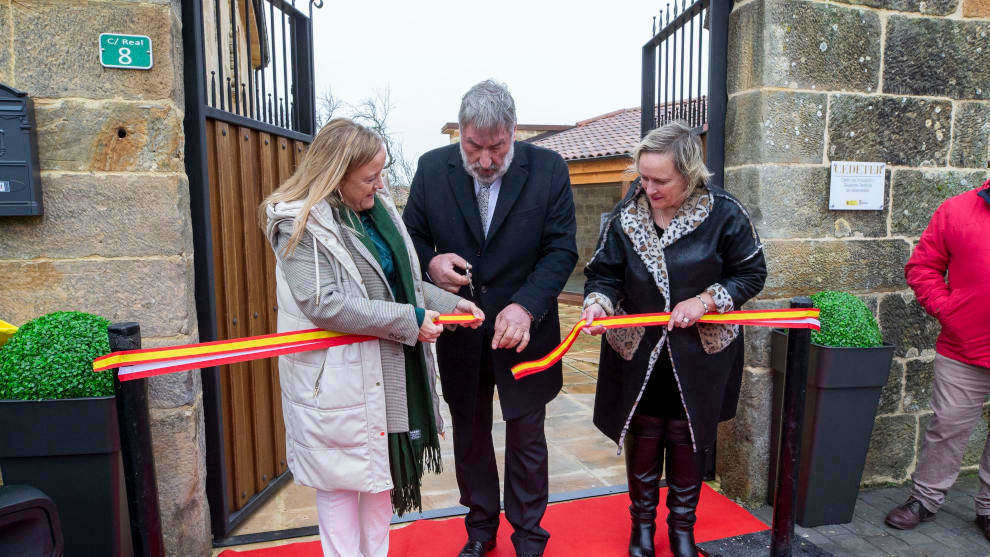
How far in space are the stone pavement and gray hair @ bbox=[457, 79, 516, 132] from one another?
7.98 feet

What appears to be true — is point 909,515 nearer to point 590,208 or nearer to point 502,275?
point 502,275

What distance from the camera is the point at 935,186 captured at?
3.55 metres

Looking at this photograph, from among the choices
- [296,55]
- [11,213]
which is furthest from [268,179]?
[11,213]

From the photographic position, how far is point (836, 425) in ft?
10.3

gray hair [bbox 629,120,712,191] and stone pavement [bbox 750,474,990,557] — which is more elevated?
gray hair [bbox 629,120,712,191]

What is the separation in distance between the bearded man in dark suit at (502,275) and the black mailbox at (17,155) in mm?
1446

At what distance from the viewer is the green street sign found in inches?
102

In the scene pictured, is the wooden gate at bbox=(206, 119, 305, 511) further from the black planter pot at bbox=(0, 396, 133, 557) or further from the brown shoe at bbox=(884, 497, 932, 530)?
Answer: the brown shoe at bbox=(884, 497, 932, 530)

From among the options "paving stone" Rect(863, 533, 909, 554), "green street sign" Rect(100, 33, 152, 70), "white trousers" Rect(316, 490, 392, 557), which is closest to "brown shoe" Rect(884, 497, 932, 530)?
"paving stone" Rect(863, 533, 909, 554)

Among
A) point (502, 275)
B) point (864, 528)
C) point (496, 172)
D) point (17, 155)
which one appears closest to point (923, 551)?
point (864, 528)

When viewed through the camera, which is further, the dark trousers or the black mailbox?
the dark trousers

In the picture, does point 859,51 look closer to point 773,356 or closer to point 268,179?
point 773,356

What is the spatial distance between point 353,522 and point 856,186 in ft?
9.71

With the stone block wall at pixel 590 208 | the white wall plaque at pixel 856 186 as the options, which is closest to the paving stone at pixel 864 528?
the white wall plaque at pixel 856 186
